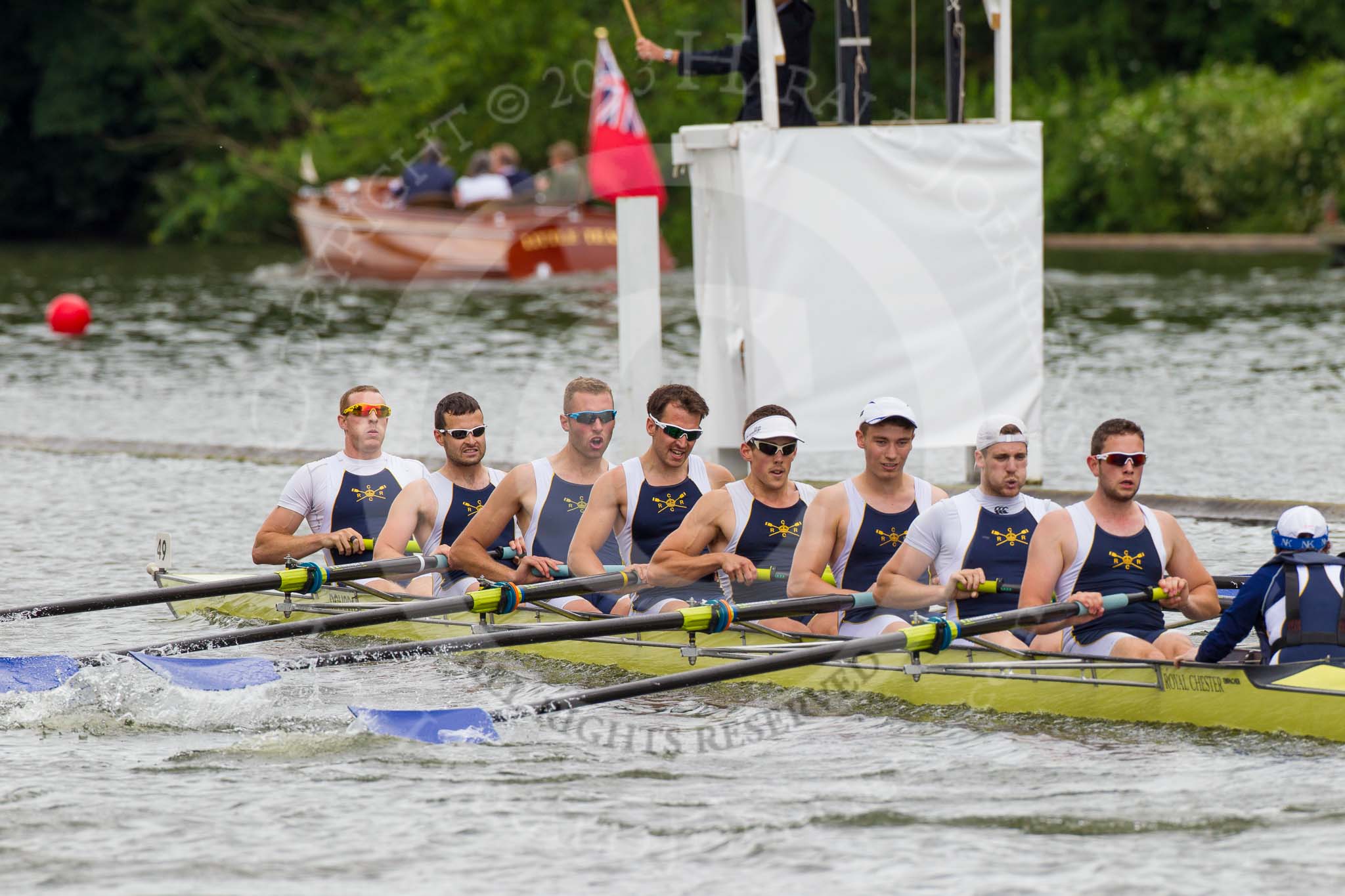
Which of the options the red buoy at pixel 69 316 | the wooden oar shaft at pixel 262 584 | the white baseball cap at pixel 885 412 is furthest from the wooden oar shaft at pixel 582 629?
the red buoy at pixel 69 316

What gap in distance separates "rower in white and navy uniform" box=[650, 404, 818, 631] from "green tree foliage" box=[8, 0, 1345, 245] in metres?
20.8

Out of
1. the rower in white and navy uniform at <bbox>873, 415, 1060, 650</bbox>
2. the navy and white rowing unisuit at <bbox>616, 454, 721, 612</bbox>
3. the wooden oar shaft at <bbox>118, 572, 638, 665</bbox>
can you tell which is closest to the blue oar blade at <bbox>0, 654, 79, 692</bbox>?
the wooden oar shaft at <bbox>118, 572, 638, 665</bbox>

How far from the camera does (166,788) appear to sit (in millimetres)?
6754

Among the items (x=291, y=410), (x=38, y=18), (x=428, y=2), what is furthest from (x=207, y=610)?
(x=38, y=18)

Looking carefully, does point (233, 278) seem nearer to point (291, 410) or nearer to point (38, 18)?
point (291, 410)

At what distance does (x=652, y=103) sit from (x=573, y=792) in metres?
31.2

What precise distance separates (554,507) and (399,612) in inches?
37.3

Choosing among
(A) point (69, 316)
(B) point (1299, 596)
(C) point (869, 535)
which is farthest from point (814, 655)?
(A) point (69, 316)

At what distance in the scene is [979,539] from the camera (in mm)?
7688

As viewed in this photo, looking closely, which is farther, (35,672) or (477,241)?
(477,241)

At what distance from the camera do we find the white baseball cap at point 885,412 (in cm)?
775

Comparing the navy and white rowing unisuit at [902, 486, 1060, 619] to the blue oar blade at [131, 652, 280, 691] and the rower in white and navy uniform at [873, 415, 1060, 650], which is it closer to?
the rower in white and navy uniform at [873, 415, 1060, 650]

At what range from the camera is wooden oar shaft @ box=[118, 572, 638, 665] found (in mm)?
8133

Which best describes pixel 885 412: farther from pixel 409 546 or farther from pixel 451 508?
pixel 409 546
